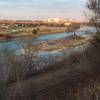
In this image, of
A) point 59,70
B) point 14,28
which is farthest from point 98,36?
point 14,28

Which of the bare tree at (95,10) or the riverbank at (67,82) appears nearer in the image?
the riverbank at (67,82)

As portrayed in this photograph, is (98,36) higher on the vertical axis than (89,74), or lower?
higher

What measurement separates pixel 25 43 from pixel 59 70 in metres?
2.63

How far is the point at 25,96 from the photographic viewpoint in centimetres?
1163

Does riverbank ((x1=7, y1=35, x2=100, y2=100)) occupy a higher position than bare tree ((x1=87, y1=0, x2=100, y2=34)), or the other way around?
bare tree ((x1=87, y1=0, x2=100, y2=34))

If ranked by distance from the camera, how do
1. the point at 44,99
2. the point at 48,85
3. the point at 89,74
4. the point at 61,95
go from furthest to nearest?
1. the point at 89,74
2. the point at 48,85
3. the point at 61,95
4. the point at 44,99

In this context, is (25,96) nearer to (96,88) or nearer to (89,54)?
(96,88)

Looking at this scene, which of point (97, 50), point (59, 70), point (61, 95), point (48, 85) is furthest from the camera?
point (59, 70)

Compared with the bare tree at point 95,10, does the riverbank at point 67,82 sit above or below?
below

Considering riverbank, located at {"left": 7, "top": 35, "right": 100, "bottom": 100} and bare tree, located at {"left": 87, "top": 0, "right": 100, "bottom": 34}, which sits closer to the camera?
riverbank, located at {"left": 7, "top": 35, "right": 100, "bottom": 100}

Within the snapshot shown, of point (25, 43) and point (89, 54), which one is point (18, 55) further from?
point (89, 54)

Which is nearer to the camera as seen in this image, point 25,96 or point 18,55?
point 25,96

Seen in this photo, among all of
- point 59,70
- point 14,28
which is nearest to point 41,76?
point 59,70

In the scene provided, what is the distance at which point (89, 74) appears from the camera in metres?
15.8
